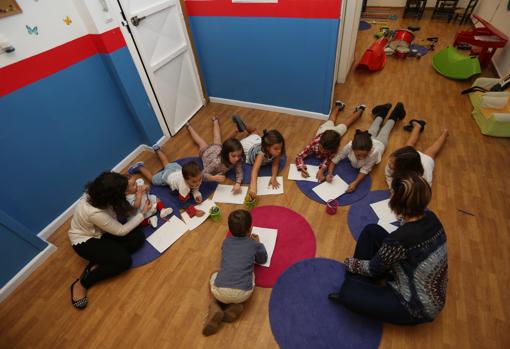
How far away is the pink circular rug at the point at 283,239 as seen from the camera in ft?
6.62

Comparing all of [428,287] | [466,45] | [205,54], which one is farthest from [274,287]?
[466,45]

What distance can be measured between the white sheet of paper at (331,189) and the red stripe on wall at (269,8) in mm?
1698

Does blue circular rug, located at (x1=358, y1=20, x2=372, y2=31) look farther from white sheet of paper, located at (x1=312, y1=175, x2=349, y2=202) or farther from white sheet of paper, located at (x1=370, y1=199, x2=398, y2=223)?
white sheet of paper, located at (x1=370, y1=199, x2=398, y2=223)

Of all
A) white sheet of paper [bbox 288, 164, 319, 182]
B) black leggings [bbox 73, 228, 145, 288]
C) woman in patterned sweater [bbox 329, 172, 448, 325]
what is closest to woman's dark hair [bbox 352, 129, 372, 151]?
white sheet of paper [bbox 288, 164, 319, 182]

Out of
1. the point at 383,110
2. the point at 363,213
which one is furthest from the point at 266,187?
the point at 383,110

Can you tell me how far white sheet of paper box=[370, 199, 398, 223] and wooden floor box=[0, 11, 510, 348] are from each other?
0.24 m

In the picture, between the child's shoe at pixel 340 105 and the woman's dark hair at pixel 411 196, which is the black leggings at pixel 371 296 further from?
the child's shoe at pixel 340 105

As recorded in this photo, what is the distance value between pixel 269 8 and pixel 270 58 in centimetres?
55

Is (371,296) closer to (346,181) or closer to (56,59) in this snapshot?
(346,181)

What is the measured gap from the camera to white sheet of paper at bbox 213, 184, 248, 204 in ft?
8.45

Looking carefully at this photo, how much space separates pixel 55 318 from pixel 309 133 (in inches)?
119

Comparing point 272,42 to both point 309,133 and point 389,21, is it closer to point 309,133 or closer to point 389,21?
point 309,133

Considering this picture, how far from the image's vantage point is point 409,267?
143cm

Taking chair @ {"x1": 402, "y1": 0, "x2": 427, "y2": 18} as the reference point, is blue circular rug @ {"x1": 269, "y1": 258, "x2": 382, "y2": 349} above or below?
below
